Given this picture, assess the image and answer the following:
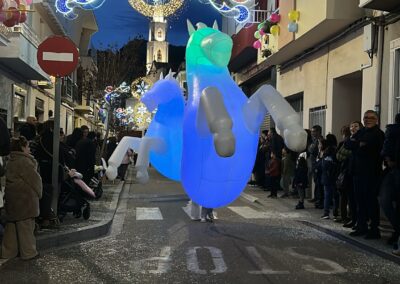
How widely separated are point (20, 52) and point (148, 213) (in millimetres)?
8945

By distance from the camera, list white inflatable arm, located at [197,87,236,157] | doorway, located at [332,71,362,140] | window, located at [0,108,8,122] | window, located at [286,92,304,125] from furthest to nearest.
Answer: window, located at [0,108,8,122]
window, located at [286,92,304,125]
doorway, located at [332,71,362,140]
white inflatable arm, located at [197,87,236,157]

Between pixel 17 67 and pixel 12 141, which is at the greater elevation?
pixel 17 67

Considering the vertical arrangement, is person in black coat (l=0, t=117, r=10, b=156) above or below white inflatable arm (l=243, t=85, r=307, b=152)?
below

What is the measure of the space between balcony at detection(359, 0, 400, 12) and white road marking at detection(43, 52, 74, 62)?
5691mm

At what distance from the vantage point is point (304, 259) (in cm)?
732

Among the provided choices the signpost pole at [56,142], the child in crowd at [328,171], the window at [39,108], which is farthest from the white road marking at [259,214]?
the window at [39,108]

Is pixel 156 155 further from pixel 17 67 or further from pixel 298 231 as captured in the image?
pixel 17 67

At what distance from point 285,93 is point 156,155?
465 inches

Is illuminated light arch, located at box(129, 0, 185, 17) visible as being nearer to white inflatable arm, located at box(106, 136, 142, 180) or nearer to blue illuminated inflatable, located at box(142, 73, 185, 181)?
blue illuminated inflatable, located at box(142, 73, 185, 181)

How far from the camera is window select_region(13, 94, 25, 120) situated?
2132 centimetres

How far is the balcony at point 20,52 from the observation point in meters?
17.5

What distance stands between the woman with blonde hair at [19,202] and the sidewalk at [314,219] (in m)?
5.05

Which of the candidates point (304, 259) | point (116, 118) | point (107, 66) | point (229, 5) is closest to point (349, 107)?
point (229, 5)

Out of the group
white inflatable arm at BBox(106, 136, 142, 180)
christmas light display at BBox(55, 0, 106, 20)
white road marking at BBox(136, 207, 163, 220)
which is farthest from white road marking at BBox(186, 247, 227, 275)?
christmas light display at BBox(55, 0, 106, 20)
